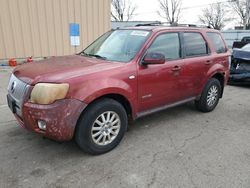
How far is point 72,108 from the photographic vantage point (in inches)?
113

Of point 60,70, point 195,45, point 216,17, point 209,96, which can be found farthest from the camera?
point 216,17

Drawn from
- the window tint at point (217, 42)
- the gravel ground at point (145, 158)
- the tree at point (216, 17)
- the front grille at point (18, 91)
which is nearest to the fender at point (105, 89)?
the front grille at point (18, 91)

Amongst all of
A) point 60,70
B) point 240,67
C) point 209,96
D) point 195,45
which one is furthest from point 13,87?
point 240,67

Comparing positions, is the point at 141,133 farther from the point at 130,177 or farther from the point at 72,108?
the point at 72,108

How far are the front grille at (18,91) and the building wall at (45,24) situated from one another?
762 cm

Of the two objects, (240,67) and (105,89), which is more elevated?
(105,89)

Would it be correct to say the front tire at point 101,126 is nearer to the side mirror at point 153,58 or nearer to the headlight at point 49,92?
the headlight at point 49,92

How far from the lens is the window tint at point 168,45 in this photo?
386 centimetres

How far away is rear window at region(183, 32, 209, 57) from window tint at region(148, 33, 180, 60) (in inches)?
9.6

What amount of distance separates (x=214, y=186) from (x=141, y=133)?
1.58 meters

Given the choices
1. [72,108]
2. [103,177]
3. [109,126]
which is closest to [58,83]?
[72,108]

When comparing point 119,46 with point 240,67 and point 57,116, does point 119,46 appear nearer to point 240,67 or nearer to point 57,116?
point 57,116

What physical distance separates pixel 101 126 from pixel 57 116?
2.17 ft

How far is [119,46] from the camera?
3943 mm
